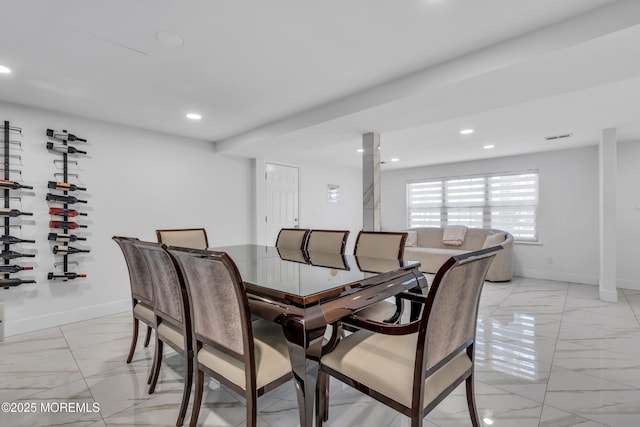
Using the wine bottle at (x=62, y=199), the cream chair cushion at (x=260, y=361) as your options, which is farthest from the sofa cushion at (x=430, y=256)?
the wine bottle at (x=62, y=199)

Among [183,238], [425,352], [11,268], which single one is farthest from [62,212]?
[425,352]

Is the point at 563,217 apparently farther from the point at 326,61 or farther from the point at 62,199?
the point at 62,199

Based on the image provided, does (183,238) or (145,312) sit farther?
(183,238)

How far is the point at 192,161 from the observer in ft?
14.3

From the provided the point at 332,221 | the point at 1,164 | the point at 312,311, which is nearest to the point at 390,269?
the point at 312,311

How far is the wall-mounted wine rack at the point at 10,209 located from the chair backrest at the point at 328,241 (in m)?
2.85

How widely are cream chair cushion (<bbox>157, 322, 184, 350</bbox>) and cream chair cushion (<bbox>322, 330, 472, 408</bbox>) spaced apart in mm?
885

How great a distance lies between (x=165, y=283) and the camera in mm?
1726

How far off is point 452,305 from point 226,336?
0.98 m

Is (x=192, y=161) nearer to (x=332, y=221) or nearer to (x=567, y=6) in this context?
(x=332, y=221)

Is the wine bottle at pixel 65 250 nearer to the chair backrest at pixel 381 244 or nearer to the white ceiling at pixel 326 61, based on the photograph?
the white ceiling at pixel 326 61

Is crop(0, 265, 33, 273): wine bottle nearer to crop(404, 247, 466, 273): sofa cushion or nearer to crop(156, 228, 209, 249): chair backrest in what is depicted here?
crop(156, 228, 209, 249): chair backrest

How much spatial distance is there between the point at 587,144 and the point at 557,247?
1.77 metres

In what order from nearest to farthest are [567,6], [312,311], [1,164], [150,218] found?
[312,311] < [567,6] < [1,164] < [150,218]
